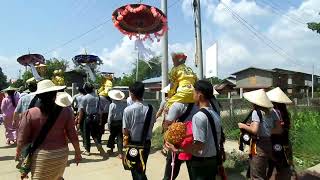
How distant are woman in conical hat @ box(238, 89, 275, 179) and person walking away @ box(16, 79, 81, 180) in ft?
8.22

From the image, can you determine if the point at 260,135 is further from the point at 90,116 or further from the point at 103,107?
the point at 103,107

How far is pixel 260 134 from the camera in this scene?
21.0 feet

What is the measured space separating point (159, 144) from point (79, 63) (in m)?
9.83

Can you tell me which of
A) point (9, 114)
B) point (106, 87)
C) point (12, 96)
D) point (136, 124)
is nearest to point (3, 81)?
point (9, 114)

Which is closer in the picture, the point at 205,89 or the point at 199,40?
the point at 205,89

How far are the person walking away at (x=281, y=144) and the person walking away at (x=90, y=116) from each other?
5.71 meters

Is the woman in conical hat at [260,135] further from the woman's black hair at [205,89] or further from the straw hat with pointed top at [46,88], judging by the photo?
the straw hat with pointed top at [46,88]

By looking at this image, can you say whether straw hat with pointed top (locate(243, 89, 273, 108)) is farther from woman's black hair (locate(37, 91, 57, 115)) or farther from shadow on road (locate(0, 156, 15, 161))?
shadow on road (locate(0, 156, 15, 161))

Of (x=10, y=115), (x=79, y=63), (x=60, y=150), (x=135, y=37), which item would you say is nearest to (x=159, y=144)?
(x=135, y=37)

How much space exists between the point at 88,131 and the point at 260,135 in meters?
6.07

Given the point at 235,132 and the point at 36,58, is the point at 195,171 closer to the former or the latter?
the point at 235,132

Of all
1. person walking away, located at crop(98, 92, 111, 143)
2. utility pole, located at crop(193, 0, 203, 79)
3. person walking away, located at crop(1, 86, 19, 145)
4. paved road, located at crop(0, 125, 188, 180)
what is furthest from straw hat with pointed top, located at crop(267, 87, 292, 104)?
person walking away, located at crop(1, 86, 19, 145)

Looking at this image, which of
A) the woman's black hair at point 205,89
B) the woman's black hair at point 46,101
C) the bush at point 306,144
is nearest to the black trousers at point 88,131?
the bush at point 306,144

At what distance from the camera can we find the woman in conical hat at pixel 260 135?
6271 millimetres
